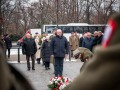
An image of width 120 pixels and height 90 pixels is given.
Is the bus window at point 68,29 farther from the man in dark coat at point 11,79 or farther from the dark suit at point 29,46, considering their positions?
the man in dark coat at point 11,79

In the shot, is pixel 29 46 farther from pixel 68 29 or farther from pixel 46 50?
pixel 68 29

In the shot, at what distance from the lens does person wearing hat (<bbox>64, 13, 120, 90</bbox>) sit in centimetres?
97

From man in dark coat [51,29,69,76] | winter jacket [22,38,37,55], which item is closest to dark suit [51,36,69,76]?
→ man in dark coat [51,29,69,76]

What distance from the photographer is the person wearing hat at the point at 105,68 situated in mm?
973

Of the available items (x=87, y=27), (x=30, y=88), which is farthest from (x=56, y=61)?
(x=87, y=27)

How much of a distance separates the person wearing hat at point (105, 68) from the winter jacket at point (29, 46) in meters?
14.4

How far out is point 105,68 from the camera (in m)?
0.98

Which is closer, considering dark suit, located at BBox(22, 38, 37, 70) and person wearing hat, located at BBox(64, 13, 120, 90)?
person wearing hat, located at BBox(64, 13, 120, 90)

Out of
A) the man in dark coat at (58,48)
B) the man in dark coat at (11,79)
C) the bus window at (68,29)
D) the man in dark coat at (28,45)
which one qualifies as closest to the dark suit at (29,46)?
the man in dark coat at (28,45)

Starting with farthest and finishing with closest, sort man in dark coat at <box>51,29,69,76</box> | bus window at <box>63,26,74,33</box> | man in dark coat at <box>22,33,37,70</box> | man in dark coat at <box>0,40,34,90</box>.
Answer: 1. bus window at <box>63,26,74,33</box>
2. man in dark coat at <box>22,33,37,70</box>
3. man in dark coat at <box>51,29,69,76</box>
4. man in dark coat at <box>0,40,34,90</box>

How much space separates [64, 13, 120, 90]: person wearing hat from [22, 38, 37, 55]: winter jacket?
14370 mm

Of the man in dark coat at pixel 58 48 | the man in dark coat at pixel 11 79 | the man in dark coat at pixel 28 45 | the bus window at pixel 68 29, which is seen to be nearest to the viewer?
the man in dark coat at pixel 11 79

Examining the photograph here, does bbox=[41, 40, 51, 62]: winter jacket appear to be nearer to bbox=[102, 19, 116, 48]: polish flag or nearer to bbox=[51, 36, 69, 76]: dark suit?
bbox=[51, 36, 69, 76]: dark suit

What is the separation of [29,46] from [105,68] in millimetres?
14642
